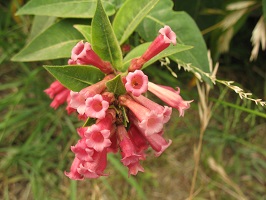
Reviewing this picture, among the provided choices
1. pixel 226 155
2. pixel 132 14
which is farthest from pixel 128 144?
pixel 226 155

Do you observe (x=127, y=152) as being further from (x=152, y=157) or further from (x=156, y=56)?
(x=152, y=157)

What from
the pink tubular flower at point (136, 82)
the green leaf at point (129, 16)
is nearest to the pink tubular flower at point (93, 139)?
the pink tubular flower at point (136, 82)

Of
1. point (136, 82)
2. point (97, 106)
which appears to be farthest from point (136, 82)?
point (97, 106)

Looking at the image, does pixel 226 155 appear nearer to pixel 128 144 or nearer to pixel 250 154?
pixel 250 154

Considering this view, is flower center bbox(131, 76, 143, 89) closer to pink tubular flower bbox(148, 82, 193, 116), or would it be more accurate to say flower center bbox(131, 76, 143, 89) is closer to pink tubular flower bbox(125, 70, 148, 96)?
pink tubular flower bbox(125, 70, 148, 96)

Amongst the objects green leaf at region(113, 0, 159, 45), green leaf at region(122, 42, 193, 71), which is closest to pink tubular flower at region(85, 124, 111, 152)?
green leaf at region(122, 42, 193, 71)

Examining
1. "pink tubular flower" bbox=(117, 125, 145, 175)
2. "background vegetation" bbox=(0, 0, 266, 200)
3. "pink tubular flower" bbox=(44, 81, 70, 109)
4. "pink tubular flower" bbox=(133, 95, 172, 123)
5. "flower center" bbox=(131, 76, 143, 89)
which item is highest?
"flower center" bbox=(131, 76, 143, 89)
